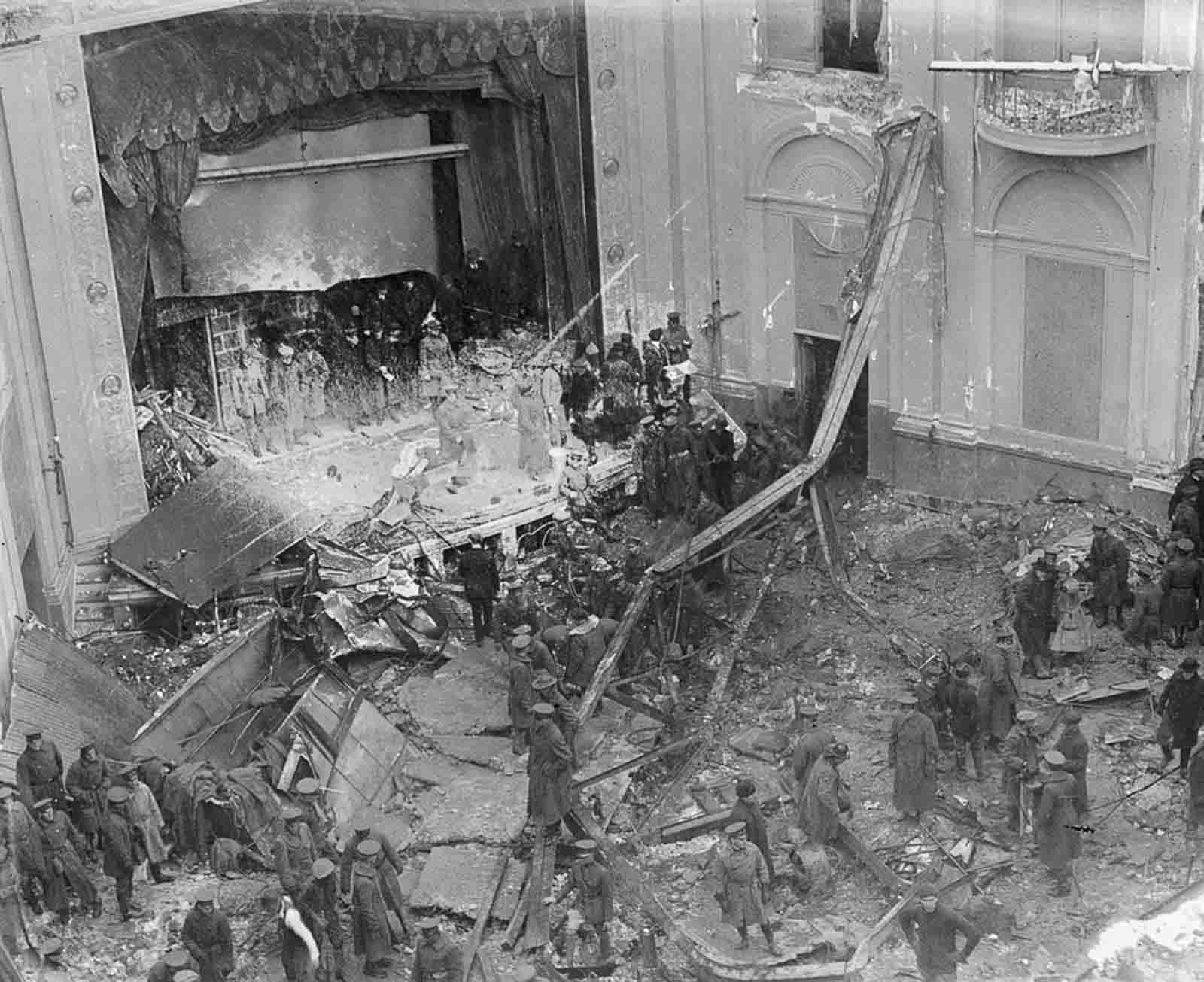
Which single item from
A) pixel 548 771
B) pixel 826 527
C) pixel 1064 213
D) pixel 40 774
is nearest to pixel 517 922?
pixel 548 771

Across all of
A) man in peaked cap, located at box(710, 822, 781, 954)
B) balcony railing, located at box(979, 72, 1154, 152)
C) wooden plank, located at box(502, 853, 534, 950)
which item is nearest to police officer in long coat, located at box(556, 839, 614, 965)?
wooden plank, located at box(502, 853, 534, 950)

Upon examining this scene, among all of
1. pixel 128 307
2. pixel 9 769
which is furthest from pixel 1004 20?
pixel 9 769

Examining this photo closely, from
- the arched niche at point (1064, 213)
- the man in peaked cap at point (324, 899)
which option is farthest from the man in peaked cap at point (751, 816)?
the arched niche at point (1064, 213)

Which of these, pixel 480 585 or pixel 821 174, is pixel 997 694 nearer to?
pixel 480 585

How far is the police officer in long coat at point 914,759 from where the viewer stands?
794 inches

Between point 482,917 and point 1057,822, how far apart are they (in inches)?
198

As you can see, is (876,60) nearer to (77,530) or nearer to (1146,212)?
(1146,212)

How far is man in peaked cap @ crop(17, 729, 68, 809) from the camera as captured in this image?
66.9 feet

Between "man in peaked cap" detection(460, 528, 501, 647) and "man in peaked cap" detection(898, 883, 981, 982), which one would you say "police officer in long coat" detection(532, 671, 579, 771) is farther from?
"man in peaked cap" detection(898, 883, 981, 982)

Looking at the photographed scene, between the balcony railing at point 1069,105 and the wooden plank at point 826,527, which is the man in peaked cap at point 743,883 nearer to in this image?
the wooden plank at point 826,527

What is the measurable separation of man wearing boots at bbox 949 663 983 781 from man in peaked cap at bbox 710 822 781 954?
10.4 feet

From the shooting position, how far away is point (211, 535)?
996 inches

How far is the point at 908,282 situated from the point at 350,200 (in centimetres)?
783

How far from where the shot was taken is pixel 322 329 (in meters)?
29.9
